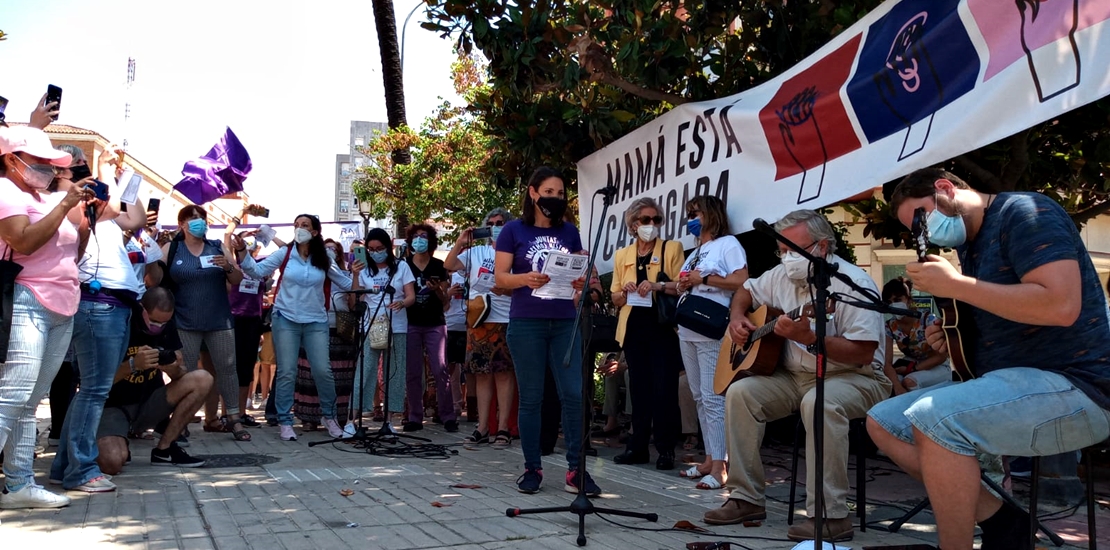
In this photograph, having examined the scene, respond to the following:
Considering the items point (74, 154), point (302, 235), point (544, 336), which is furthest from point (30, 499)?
point (302, 235)

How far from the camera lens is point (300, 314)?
831 centimetres

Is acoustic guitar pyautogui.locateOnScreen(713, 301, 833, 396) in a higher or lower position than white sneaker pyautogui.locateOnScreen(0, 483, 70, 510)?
higher

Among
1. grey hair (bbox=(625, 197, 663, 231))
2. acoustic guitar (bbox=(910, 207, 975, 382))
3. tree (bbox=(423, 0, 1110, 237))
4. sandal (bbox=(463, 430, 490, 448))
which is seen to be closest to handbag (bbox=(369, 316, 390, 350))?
sandal (bbox=(463, 430, 490, 448))

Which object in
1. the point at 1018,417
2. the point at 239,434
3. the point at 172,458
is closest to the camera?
the point at 1018,417

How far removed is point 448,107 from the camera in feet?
72.6

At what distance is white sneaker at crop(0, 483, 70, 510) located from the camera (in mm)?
4676

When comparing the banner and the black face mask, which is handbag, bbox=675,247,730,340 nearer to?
the banner

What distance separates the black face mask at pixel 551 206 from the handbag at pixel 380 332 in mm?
3786

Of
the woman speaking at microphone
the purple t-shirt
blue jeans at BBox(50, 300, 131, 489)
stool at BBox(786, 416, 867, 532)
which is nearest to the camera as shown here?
stool at BBox(786, 416, 867, 532)

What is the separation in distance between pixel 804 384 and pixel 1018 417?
1834mm

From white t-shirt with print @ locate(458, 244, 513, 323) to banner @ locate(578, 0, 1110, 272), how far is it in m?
1.71

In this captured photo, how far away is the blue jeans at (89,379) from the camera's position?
529 centimetres

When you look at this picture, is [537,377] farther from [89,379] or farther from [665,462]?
[89,379]

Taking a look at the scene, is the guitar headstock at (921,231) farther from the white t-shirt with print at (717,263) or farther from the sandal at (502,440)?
the sandal at (502,440)
